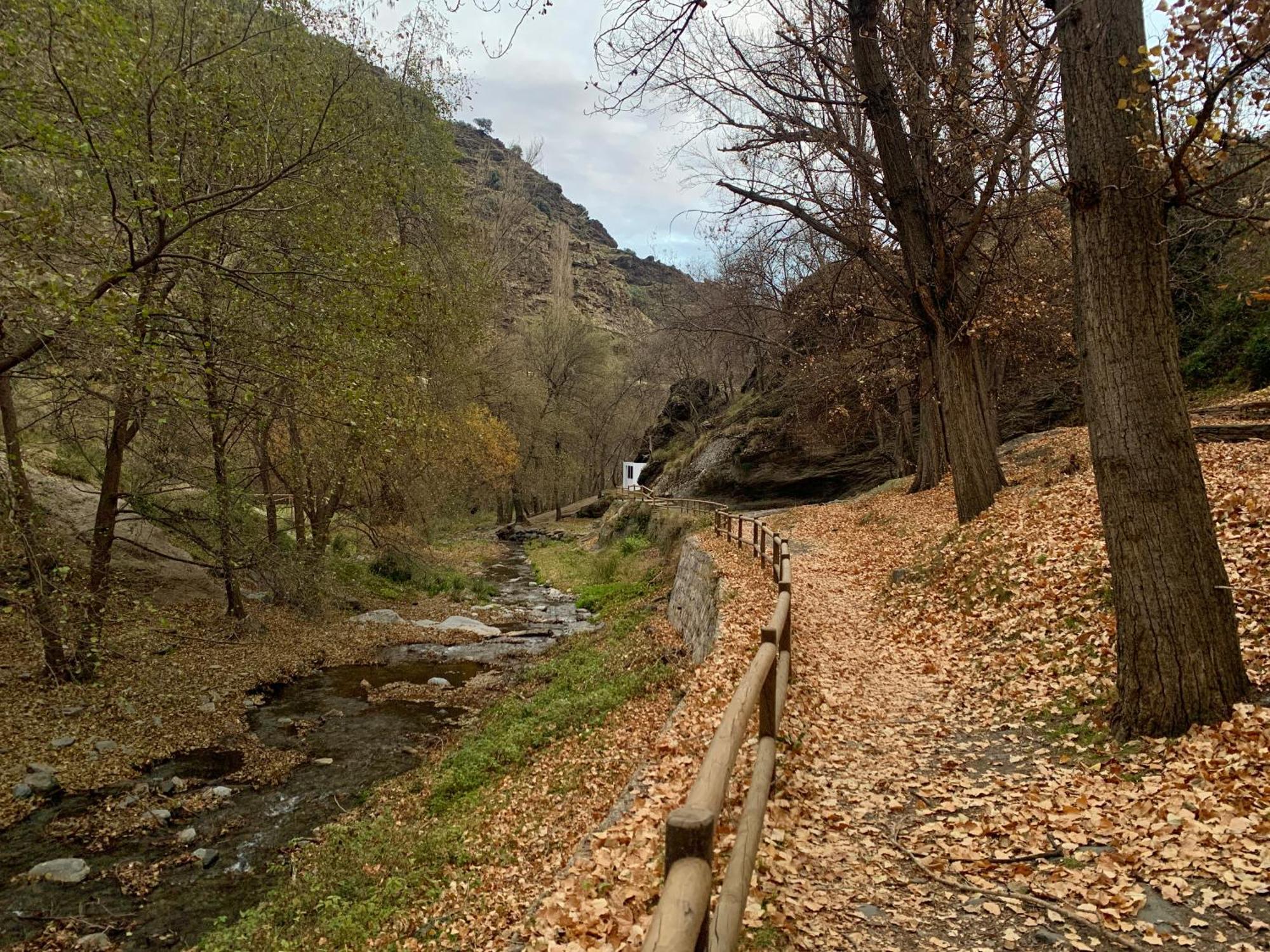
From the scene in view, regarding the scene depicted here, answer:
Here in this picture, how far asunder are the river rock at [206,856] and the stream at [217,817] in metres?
0.01

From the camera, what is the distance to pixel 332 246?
9953 millimetres

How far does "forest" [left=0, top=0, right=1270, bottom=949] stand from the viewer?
4789 mm

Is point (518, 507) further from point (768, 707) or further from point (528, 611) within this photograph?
point (768, 707)

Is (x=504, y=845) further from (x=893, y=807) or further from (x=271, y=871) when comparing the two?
(x=893, y=807)

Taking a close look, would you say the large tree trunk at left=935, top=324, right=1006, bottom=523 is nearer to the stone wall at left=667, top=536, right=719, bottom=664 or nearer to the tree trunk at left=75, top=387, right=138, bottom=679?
the stone wall at left=667, top=536, right=719, bottom=664

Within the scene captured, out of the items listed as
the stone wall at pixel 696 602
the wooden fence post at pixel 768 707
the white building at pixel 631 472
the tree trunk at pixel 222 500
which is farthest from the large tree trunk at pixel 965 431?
the white building at pixel 631 472

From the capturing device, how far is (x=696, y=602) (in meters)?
13.3

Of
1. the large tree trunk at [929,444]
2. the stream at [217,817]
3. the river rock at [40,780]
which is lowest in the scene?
the stream at [217,817]

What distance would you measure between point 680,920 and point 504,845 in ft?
16.7

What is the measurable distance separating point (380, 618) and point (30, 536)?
10.8 metres

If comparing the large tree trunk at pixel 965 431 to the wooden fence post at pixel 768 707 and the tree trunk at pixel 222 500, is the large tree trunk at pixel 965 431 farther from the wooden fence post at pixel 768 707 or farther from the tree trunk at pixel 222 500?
the tree trunk at pixel 222 500

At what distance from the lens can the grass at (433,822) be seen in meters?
5.98

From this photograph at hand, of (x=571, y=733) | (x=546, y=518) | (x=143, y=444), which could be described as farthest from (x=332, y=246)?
(x=546, y=518)

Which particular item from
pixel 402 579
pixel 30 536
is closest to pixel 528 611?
pixel 402 579
